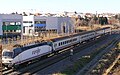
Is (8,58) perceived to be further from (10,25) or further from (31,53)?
(10,25)

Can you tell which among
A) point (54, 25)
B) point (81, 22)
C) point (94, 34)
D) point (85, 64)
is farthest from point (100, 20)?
point (85, 64)

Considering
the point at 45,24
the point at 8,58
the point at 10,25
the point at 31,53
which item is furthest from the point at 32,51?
the point at 45,24


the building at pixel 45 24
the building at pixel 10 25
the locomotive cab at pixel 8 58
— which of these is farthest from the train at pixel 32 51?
the building at pixel 45 24

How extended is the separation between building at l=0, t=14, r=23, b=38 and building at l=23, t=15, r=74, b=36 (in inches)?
387

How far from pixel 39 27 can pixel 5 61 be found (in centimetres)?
5653

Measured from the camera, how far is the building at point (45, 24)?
80.2 metres

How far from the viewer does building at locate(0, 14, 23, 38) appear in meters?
63.4

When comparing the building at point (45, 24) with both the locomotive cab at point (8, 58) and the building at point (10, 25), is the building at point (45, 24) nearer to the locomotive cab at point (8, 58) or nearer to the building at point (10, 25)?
the building at point (10, 25)

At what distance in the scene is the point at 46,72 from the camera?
2712 centimetres

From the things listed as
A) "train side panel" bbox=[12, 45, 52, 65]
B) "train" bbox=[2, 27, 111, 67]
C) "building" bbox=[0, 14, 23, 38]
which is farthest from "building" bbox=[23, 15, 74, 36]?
"train side panel" bbox=[12, 45, 52, 65]

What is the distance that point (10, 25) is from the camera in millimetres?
67812

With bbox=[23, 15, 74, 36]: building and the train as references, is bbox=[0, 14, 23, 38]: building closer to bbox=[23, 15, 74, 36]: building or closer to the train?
bbox=[23, 15, 74, 36]: building

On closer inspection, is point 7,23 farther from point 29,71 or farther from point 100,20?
point 100,20

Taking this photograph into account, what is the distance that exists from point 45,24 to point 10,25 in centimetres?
1862
